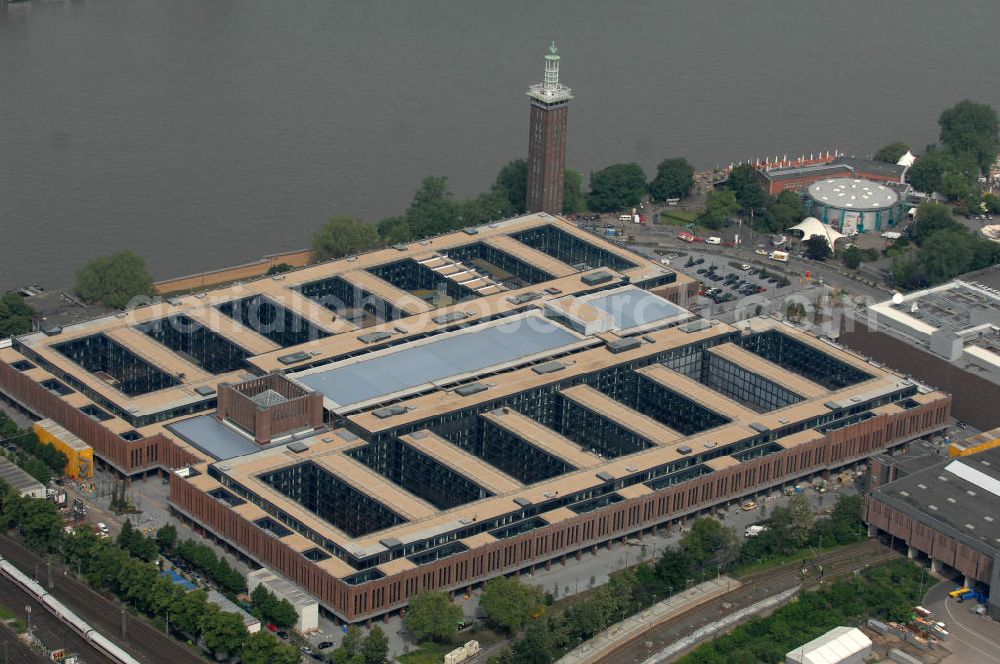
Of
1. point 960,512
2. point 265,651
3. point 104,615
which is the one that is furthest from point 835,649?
point 104,615

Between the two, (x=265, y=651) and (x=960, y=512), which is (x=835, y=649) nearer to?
(x=960, y=512)

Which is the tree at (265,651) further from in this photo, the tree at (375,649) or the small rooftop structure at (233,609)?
the tree at (375,649)

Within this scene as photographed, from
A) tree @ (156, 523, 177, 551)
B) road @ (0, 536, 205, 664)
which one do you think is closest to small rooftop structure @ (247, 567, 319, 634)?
road @ (0, 536, 205, 664)

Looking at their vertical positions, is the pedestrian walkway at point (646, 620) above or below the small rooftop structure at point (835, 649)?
below

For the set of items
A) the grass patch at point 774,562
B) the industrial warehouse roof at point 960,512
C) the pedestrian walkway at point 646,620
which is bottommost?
the pedestrian walkway at point 646,620

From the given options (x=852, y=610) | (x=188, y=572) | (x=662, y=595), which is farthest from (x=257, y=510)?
(x=852, y=610)

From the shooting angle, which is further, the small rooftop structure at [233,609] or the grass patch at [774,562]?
the grass patch at [774,562]

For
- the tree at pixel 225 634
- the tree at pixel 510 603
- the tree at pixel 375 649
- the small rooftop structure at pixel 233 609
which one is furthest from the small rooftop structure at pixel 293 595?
the tree at pixel 510 603

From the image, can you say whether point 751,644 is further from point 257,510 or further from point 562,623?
point 257,510
